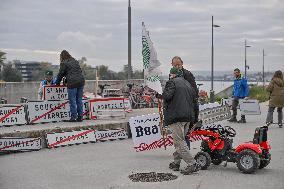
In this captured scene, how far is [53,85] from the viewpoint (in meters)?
14.0

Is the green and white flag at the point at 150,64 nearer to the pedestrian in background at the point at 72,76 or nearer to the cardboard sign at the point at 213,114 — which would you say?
the cardboard sign at the point at 213,114

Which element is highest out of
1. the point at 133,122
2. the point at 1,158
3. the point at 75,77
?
the point at 75,77

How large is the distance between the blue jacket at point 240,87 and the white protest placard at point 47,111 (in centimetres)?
610

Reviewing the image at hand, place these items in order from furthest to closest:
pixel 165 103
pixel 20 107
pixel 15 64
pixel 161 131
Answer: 1. pixel 15 64
2. pixel 20 107
3. pixel 161 131
4. pixel 165 103

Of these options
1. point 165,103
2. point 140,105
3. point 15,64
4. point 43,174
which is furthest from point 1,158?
point 15,64

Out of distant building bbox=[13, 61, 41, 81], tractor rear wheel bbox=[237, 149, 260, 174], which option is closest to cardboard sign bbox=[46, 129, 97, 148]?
tractor rear wheel bbox=[237, 149, 260, 174]

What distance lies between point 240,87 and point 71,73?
252 inches

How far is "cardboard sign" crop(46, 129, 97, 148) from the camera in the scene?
12.0 metres

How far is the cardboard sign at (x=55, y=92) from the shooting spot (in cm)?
1388

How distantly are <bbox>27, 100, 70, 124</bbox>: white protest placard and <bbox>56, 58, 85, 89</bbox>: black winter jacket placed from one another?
2.72 feet

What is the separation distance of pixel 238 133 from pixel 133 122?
490 cm

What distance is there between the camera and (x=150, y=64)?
10.5 m

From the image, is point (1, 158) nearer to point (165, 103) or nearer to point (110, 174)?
point (110, 174)

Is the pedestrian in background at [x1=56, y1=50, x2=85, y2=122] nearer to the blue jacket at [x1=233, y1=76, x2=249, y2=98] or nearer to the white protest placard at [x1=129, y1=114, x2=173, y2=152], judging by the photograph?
the white protest placard at [x1=129, y1=114, x2=173, y2=152]
